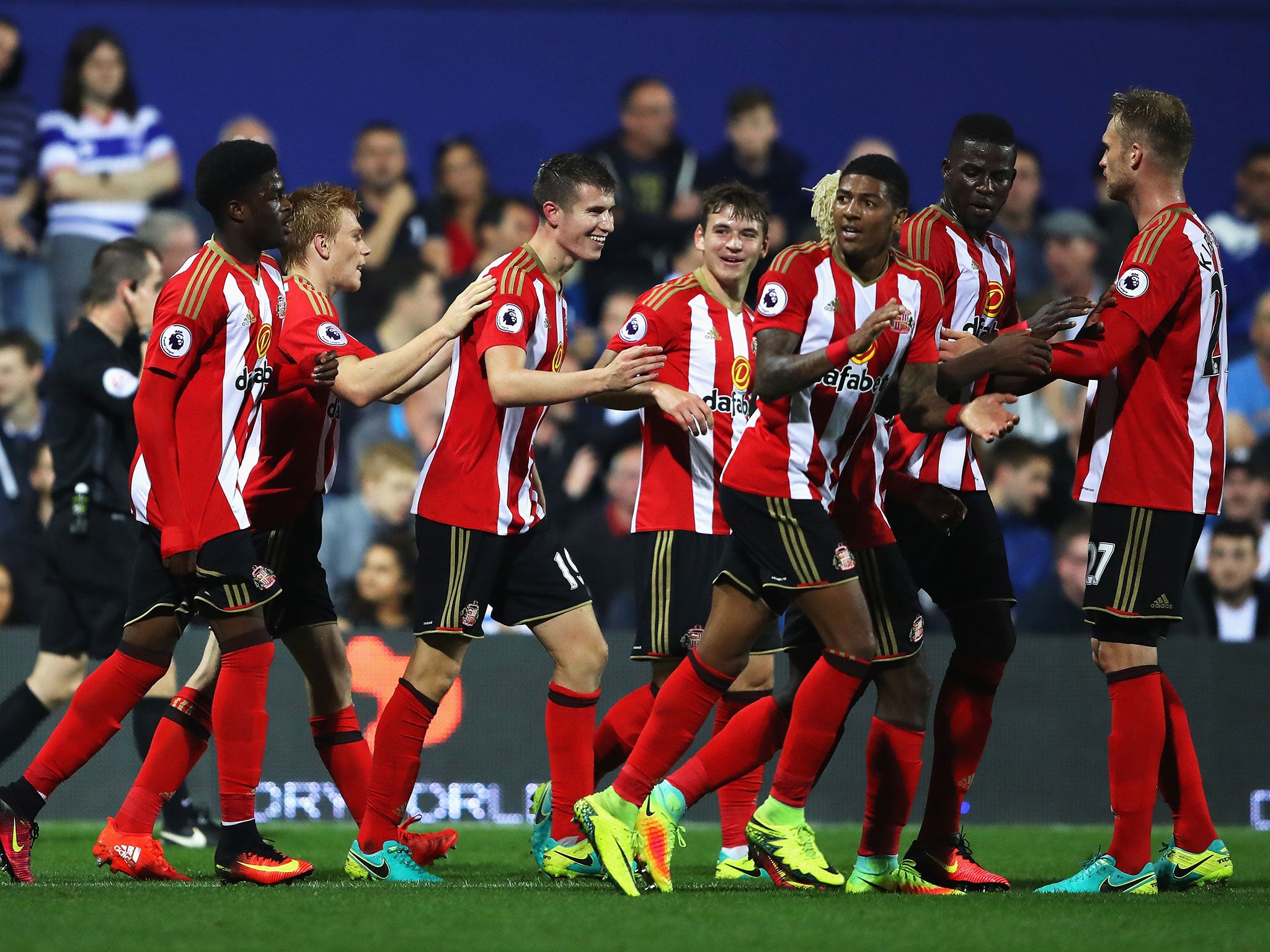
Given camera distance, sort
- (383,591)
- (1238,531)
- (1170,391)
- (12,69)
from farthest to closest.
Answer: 1. (12,69)
2. (1238,531)
3. (383,591)
4. (1170,391)

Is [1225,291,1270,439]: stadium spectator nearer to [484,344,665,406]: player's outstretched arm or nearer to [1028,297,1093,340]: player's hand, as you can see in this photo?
[1028,297,1093,340]: player's hand

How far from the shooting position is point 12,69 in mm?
11000

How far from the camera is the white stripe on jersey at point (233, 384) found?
5215 mm

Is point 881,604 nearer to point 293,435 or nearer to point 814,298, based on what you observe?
point 814,298

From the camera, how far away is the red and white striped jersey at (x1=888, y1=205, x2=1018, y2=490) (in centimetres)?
555

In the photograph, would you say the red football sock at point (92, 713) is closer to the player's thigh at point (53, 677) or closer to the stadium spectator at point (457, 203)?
the player's thigh at point (53, 677)

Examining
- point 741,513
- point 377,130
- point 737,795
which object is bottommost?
point 737,795

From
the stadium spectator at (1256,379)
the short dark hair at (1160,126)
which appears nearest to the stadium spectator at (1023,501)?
the stadium spectator at (1256,379)

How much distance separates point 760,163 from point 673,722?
6.96m

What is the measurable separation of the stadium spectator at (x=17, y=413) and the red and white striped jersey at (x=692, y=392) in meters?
5.12

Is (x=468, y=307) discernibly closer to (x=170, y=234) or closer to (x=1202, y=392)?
(x=1202, y=392)

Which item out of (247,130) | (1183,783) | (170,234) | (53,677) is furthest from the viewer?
(247,130)

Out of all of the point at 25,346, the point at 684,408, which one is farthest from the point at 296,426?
the point at 25,346

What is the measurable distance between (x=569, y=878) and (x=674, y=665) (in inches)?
34.3
